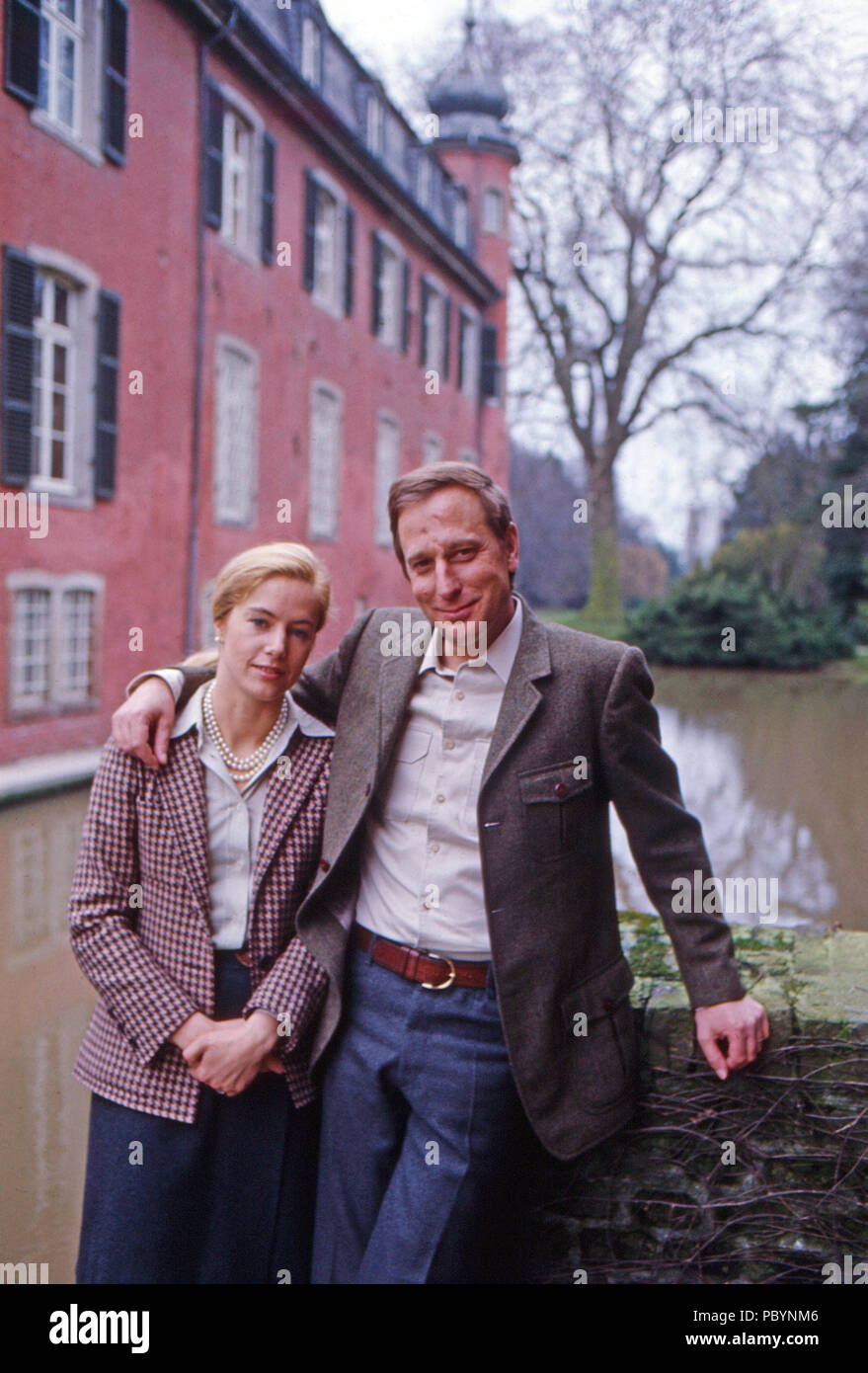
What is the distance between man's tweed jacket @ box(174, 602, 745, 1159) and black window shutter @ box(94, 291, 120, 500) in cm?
653

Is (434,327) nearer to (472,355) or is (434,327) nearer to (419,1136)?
(472,355)

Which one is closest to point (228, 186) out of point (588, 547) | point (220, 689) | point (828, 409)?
point (588, 547)

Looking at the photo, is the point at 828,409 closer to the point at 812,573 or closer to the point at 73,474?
the point at 812,573

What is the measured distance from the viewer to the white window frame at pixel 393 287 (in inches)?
532

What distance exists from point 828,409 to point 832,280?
27.9 feet

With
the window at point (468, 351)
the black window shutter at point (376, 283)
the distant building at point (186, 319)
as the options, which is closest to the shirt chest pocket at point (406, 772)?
the distant building at point (186, 319)

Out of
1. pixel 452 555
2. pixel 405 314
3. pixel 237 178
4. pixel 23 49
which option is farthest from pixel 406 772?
pixel 405 314

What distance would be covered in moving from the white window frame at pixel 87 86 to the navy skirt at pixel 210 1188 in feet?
21.9

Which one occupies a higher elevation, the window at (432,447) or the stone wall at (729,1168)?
the window at (432,447)

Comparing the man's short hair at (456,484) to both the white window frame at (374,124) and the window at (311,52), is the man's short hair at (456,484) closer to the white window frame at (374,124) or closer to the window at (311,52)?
the window at (311,52)

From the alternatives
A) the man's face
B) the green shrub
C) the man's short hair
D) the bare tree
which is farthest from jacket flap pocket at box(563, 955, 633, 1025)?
the green shrub

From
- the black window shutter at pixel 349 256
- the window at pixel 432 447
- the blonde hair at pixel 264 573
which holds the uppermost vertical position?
the black window shutter at pixel 349 256

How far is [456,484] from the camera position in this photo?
5.75ft

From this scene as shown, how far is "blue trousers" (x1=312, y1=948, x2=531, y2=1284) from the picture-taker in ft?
5.63
